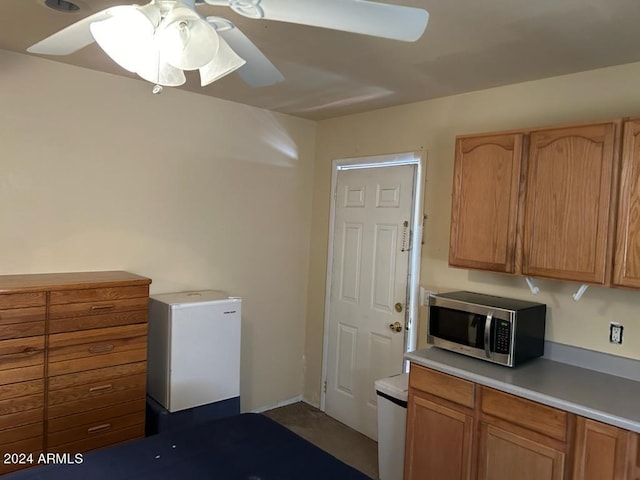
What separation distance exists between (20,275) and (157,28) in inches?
82.0

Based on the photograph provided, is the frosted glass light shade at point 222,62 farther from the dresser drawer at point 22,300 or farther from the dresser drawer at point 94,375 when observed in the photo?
the dresser drawer at point 94,375

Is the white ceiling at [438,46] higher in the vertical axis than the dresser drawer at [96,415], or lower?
higher

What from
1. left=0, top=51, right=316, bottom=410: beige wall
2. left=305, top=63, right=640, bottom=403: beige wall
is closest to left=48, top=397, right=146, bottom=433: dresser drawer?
left=0, top=51, right=316, bottom=410: beige wall

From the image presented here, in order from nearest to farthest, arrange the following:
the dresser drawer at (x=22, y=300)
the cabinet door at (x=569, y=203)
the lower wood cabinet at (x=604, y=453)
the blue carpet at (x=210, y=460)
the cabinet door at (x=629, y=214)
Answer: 1. the blue carpet at (x=210, y=460)
2. the lower wood cabinet at (x=604, y=453)
3. the cabinet door at (x=629, y=214)
4. the cabinet door at (x=569, y=203)
5. the dresser drawer at (x=22, y=300)

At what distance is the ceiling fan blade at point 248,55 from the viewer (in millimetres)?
1443

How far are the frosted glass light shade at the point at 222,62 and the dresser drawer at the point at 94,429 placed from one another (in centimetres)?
210

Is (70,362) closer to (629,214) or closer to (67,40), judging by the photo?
(67,40)

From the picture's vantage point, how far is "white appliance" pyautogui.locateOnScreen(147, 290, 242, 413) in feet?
9.52

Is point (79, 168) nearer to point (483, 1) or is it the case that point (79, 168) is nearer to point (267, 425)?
point (267, 425)

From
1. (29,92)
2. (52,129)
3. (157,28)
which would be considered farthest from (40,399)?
(157,28)

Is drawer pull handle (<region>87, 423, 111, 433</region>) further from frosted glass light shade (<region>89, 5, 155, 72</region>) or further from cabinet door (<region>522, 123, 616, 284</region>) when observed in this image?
cabinet door (<region>522, 123, 616, 284</region>)

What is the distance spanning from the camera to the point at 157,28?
1.30 meters

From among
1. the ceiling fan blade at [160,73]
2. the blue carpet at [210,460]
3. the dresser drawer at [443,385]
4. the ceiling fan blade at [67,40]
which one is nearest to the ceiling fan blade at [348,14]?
the ceiling fan blade at [160,73]

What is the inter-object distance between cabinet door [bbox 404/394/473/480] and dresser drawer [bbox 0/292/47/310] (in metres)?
2.07
